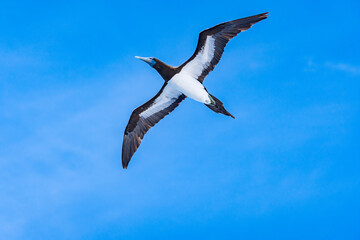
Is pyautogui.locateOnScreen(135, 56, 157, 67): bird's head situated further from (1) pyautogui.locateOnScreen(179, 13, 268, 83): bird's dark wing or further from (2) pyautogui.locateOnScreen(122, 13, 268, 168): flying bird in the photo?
(1) pyautogui.locateOnScreen(179, 13, 268, 83): bird's dark wing

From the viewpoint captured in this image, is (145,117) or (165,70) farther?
(145,117)

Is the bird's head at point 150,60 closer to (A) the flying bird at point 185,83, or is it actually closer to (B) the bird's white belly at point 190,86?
(A) the flying bird at point 185,83

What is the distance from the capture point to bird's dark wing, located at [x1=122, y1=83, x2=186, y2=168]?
80.3 ft

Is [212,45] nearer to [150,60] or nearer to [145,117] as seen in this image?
[150,60]

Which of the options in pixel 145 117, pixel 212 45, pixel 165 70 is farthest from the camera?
pixel 145 117

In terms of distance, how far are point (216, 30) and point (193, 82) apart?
2910 millimetres

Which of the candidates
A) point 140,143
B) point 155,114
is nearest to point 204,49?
point 155,114

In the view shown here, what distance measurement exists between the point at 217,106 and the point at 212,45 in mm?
2977

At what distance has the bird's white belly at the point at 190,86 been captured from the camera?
22.6 meters

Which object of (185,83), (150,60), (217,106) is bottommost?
(217,106)

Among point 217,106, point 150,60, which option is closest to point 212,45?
point 217,106

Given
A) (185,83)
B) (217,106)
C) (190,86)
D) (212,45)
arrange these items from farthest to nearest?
(185,83), (190,86), (217,106), (212,45)

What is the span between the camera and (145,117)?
81.9 feet

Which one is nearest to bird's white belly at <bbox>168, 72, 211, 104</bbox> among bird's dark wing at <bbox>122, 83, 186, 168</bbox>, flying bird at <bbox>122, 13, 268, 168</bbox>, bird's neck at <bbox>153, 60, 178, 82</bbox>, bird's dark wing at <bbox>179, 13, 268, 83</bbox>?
flying bird at <bbox>122, 13, 268, 168</bbox>
